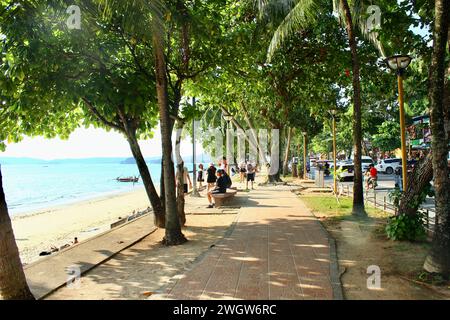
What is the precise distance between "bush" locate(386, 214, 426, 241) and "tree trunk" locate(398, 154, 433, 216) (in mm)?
155

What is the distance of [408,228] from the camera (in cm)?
795

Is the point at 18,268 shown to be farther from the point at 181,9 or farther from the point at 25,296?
the point at 181,9

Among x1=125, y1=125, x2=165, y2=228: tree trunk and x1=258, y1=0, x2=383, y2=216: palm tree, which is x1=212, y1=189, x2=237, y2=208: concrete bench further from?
x1=258, y1=0, x2=383, y2=216: palm tree

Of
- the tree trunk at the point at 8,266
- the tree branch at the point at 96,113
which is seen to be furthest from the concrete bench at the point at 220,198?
the tree trunk at the point at 8,266

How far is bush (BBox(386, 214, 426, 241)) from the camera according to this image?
7902 mm

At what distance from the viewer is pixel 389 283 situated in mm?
5582

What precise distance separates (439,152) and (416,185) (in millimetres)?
2530

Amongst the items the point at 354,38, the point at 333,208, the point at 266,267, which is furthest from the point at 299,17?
the point at 266,267

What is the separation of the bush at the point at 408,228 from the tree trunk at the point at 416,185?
155 mm

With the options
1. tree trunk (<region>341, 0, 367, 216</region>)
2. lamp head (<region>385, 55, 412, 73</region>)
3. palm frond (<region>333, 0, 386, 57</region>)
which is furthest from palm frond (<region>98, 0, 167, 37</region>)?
palm frond (<region>333, 0, 386, 57</region>)

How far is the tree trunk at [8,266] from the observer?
4.88 metres

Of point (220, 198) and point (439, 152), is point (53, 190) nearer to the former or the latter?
point (220, 198)
